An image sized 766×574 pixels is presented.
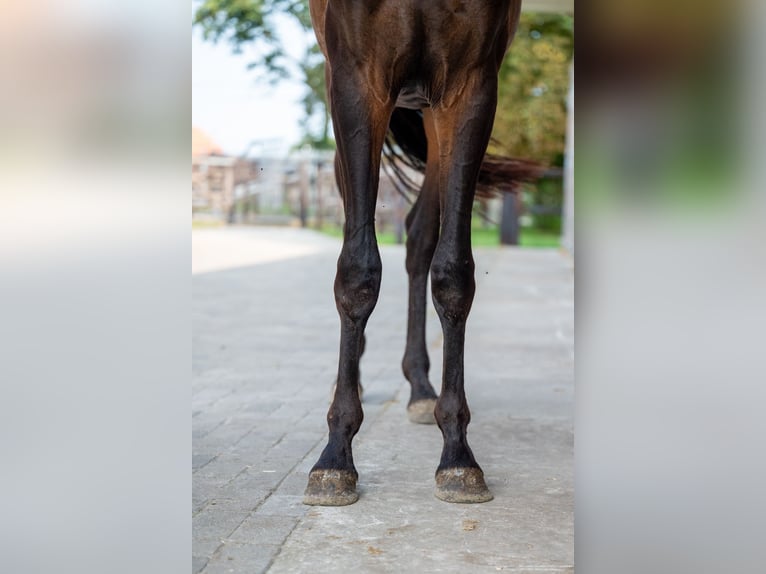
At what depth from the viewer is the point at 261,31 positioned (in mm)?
21734

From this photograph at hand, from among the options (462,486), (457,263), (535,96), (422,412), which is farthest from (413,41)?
(535,96)

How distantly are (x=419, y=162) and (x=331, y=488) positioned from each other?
7.37 feet

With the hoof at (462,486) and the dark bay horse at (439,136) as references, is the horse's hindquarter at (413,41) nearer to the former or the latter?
the dark bay horse at (439,136)

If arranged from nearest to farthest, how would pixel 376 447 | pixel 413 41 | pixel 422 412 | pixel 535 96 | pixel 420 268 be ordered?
pixel 413 41 → pixel 376 447 → pixel 422 412 → pixel 420 268 → pixel 535 96

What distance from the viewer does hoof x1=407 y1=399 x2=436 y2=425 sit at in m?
3.93

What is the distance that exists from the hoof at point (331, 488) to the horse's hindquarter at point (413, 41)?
1.26 metres

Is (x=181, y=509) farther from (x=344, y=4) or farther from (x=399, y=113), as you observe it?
(x=399, y=113)

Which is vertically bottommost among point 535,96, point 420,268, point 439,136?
point 420,268

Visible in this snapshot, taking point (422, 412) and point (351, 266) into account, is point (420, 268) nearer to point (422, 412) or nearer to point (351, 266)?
point (422, 412)

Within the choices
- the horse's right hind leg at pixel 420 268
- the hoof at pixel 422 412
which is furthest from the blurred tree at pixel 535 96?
the hoof at pixel 422 412

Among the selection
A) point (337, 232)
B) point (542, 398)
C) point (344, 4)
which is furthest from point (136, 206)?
point (337, 232)

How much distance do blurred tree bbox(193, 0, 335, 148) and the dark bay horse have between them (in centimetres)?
1640

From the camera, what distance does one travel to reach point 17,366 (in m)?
1.71

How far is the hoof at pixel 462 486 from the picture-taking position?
2807mm
